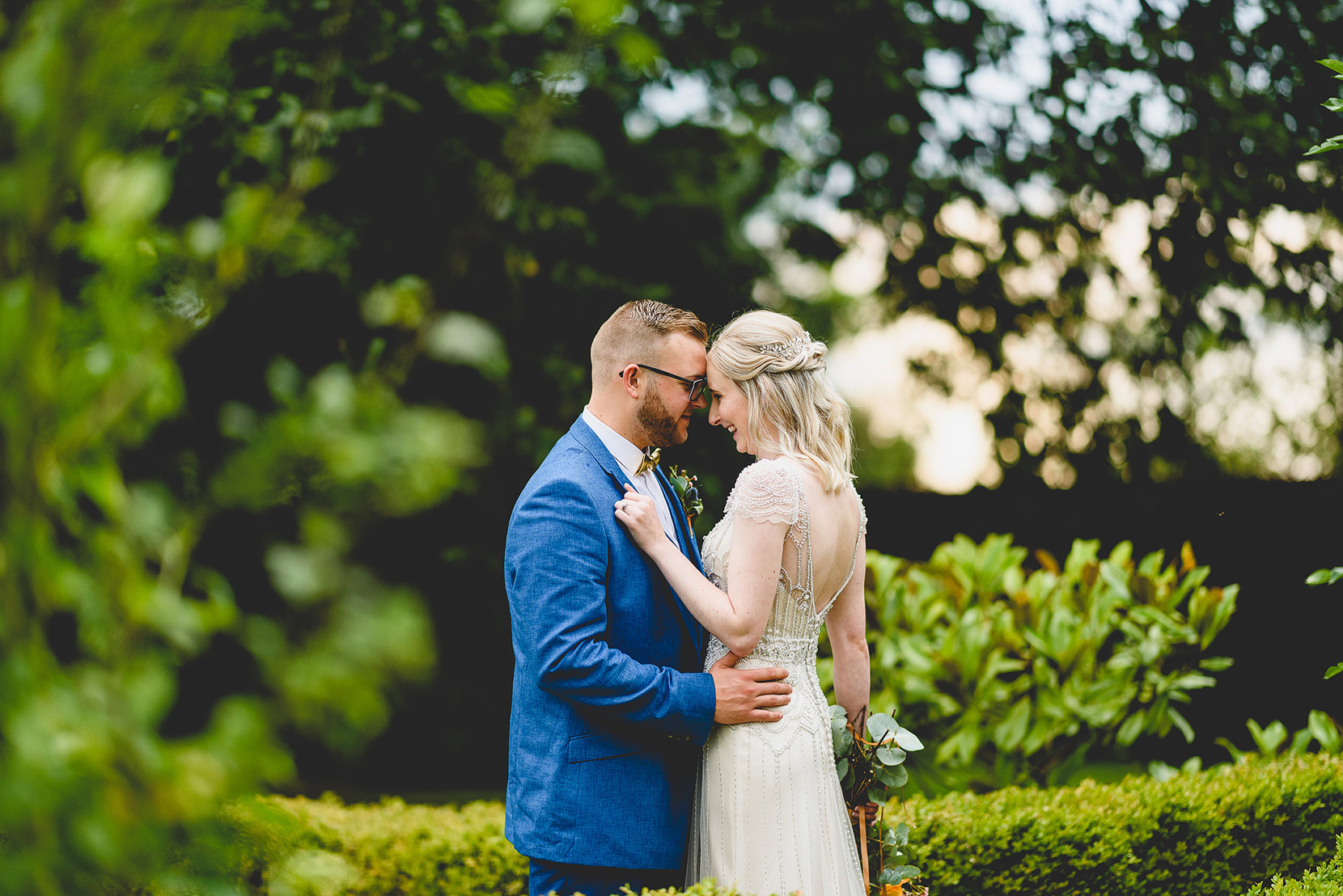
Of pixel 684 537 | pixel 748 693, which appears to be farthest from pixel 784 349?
pixel 748 693

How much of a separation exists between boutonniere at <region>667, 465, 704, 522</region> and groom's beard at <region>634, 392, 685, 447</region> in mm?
241

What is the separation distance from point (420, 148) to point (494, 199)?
4.87 meters

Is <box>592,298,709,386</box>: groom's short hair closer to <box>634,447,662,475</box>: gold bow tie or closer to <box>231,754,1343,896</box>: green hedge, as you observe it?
<box>634,447,662,475</box>: gold bow tie

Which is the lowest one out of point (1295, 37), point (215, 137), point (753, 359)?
point (753, 359)

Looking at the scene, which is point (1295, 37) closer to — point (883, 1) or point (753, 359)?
point (883, 1)

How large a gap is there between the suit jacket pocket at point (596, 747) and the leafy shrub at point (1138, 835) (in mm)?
1846

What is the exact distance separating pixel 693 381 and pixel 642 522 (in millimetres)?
593

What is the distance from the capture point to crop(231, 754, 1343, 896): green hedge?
4246 mm

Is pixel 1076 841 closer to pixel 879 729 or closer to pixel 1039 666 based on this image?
pixel 1039 666

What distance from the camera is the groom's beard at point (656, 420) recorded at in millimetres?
3223

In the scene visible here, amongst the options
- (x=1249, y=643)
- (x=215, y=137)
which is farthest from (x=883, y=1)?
(x=1249, y=643)

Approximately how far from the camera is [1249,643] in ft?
22.6

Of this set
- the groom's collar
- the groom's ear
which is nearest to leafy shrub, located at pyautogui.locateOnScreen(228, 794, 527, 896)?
the groom's collar

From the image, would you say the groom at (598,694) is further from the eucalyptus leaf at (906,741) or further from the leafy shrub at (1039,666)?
the leafy shrub at (1039,666)
